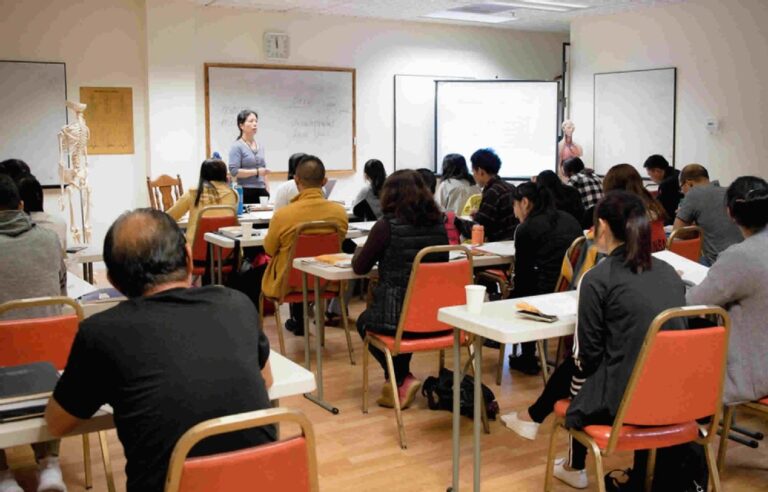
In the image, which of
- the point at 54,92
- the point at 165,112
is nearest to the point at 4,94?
the point at 54,92

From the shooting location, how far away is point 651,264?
2.67 metres

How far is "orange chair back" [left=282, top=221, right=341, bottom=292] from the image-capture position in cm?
461

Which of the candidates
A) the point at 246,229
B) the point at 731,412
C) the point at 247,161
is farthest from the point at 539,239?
the point at 247,161

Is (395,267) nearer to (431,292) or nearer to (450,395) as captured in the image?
(431,292)

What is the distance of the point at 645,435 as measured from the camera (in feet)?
8.36

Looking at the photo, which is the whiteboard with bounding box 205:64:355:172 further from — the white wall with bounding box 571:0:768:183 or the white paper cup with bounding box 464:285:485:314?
the white paper cup with bounding box 464:285:485:314

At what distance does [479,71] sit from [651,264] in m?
7.90

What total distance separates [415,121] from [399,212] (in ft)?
20.2

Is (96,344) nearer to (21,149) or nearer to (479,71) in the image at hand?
(21,149)

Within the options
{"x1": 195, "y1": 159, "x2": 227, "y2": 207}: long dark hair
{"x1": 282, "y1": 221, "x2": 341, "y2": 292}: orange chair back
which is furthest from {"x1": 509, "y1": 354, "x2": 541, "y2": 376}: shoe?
{"x1": 195, "y1": 159, "x2": 227, "y2": 207}: long dark hair

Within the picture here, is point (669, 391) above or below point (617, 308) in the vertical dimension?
below

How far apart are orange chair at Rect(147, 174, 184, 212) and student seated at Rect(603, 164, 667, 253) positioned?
428cm

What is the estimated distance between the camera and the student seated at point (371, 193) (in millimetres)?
6012

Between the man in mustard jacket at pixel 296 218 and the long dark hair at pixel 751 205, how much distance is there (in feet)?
7.49
